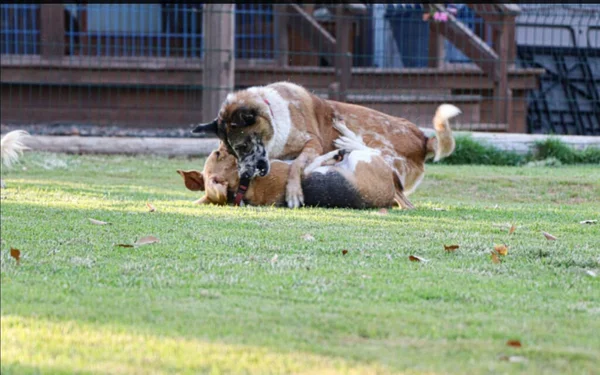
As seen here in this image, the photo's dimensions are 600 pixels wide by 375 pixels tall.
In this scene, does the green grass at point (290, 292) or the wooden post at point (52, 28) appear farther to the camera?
the wooden post at point (52, 28)

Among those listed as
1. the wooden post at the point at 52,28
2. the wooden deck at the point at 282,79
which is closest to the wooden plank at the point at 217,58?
the wooden deck at the point at 282,79

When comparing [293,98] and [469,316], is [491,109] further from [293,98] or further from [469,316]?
[469,316]

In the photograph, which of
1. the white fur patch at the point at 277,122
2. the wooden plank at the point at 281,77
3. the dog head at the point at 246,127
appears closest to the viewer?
the dog head at the point at 246,127

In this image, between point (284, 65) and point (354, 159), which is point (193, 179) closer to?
point (354, 159)

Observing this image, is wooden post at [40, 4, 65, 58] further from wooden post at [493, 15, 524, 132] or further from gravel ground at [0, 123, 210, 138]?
wooden post at [493, 15, 524, 132]

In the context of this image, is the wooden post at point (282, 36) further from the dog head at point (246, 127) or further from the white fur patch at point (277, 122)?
the dog head at point (246, 127)

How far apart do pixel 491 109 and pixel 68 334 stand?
13.1 metres

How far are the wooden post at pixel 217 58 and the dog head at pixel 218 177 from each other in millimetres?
5018

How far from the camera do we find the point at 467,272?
4.62 meters

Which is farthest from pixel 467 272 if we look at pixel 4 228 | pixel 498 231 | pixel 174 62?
pixel 174 62

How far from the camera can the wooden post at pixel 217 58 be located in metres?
13.0

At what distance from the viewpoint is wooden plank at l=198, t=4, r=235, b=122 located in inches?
512

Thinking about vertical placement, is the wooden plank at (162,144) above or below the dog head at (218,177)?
below

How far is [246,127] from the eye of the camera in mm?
7758
